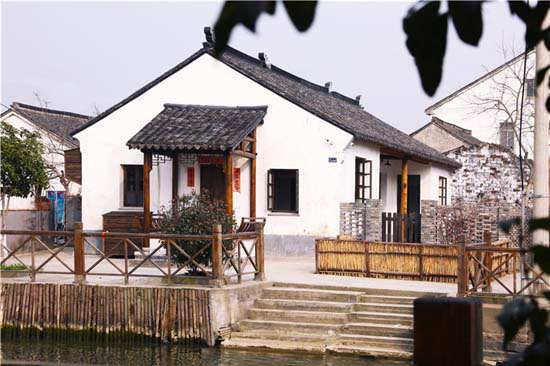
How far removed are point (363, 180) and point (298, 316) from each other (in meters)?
8.34

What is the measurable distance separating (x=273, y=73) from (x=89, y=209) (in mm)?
6457

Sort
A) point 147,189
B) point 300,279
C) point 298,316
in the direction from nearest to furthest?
1. point 298,316
2. point 300,279
3. point 147,189

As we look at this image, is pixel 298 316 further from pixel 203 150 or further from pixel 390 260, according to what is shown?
pixel 203 150

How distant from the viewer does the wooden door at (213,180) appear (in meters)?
18.4

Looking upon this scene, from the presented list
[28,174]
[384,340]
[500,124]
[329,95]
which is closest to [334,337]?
[384,340]

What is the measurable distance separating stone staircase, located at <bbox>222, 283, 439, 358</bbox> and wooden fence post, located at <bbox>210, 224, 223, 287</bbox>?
80cm

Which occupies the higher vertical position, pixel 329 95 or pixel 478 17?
pixel 329 95

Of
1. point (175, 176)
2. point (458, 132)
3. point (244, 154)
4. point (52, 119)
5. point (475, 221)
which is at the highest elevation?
point (52, 119)

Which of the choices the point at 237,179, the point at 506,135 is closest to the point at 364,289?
the point at 237,179

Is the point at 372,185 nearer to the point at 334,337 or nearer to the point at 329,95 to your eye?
the point at 329,95

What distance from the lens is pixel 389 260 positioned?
14.0 m

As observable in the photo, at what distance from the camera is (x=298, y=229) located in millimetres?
17953

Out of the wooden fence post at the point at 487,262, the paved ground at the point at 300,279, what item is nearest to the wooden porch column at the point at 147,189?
the paved ground at the point at 300,279

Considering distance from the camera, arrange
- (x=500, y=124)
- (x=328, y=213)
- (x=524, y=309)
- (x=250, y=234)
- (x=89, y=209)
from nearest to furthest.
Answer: (x=524, y=309) < (x=250, y=234) < (x=328, y=213) < (x=89, y=209) < (x=500, y=124)
